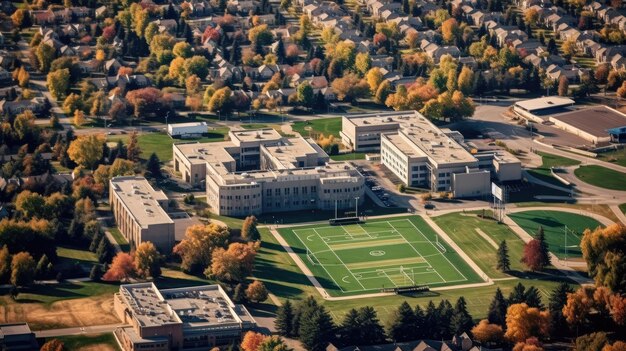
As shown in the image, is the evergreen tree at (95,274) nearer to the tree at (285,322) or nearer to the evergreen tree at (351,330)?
the tree at (285,322)

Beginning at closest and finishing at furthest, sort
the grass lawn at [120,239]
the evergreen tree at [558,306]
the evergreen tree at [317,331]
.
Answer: the evergreen tree at [317,331]
the evergreen tree at [558,306]
the grass lawn at [120,239]

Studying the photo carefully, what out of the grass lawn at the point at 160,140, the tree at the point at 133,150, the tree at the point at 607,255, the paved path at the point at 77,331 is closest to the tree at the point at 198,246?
the paved path at the point at 77,331

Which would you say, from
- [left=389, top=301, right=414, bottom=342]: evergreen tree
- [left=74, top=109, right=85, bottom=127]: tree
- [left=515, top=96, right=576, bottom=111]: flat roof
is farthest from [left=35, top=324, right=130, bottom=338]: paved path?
[left=515, top=96, right=576, bottom=111]: flat roof

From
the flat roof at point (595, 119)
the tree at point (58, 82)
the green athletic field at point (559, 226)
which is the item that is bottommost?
the green athletic field at point (559, 226)

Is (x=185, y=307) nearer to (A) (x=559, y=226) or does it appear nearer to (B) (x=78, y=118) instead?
(A) (x=559, y=226)

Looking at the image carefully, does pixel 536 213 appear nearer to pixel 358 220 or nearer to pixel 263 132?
pixel 358 220

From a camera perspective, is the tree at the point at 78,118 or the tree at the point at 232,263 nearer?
the tree at the point at 232,263

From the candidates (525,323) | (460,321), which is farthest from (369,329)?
(525,323)

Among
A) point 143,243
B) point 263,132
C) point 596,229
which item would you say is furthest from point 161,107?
point 596,229
